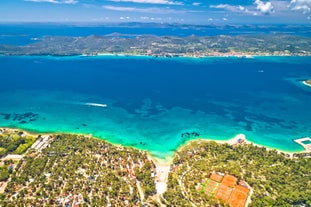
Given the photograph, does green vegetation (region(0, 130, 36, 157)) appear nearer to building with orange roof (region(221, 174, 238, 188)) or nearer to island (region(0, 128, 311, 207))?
island (region(0, 128, 311, 207))

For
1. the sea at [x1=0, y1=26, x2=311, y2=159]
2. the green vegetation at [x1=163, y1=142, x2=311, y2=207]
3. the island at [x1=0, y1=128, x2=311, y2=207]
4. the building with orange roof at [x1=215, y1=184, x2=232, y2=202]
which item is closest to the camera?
the green vegetation at [x1=163, y1=142, x2=311, y2=207]

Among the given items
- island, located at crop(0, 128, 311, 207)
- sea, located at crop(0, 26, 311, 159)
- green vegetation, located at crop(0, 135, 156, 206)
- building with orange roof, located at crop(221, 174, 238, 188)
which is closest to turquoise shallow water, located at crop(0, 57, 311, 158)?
sea, located at crop(0, 26, 311, 159)

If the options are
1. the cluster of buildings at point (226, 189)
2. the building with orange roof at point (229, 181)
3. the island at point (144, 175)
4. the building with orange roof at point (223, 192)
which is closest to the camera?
the island at point (144, 175)

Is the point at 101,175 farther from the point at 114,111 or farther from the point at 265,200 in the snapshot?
the point at 114,111

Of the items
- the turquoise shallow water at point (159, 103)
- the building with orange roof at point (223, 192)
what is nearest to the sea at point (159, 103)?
the turquoise shallow water at point (159, 103)

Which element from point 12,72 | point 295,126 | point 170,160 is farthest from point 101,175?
point 12,72

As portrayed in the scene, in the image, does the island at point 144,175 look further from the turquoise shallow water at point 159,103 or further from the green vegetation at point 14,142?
the turquoise shallow water at point 159,103
